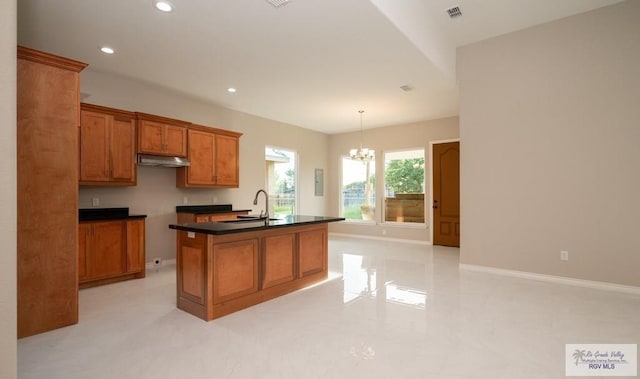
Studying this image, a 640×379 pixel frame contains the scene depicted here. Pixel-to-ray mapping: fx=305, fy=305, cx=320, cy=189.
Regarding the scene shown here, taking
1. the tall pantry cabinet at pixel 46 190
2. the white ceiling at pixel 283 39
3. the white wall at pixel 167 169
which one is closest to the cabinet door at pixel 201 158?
the white wall at pixel 167 169

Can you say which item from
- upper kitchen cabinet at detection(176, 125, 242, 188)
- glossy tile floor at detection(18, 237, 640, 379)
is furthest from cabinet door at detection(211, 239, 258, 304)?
upper kitchen cabinet at detection(176, 125, 242, 188)

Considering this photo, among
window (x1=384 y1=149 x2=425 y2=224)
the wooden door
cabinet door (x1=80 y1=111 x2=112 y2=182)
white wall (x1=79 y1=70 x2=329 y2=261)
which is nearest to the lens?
cabinet door (x1=80 y1=111 x2=112 y2=182)

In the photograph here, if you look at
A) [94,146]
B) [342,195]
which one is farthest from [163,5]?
[342,195]

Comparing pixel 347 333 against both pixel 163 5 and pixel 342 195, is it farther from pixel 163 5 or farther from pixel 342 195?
pixel 342 195

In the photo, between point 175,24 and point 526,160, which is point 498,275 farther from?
point 175,24

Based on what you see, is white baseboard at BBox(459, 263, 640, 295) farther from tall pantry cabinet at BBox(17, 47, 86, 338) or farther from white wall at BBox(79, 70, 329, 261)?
tall pantry cabinet at BBox(17, 47, 86, 338)

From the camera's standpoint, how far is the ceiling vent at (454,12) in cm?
388

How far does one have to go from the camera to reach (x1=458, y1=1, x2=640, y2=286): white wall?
3783 millimetres

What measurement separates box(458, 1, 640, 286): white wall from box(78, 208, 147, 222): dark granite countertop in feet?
17.0

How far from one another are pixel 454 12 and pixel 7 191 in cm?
468

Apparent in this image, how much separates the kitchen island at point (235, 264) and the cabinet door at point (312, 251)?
0.02m

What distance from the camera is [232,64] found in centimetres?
432

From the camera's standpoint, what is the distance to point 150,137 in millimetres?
4758

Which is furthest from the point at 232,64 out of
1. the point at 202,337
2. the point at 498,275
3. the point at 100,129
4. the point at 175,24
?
the point at 498,275
